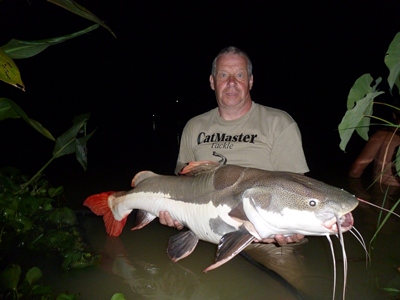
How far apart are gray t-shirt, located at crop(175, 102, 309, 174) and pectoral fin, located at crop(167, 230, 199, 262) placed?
2.89ft

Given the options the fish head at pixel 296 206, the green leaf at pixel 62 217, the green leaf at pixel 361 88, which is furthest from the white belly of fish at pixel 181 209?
the green leaf at pixel 361 88

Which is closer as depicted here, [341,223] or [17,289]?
[341,223]

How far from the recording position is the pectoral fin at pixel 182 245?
2798mm

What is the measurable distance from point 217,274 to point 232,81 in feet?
6.57

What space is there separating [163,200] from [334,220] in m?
1.51

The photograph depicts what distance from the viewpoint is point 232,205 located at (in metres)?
2.42

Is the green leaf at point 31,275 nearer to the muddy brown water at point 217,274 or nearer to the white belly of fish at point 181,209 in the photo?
the muddy brown water at point 217,274

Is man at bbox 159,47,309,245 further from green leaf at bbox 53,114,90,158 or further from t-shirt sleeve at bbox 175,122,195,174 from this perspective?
green leaf at bbox 53,114,90,158

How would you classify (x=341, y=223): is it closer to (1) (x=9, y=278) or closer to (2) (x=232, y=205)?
(2) (x=232, y=205)

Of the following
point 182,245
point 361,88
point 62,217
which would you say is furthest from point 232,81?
point 62,217

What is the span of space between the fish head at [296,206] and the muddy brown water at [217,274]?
969 mm

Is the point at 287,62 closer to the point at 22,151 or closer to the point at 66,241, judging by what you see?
the point at 22,151

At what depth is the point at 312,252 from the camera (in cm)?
363

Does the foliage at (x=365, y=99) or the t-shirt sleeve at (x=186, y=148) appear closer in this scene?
the foliage at (x=365, y=99)
